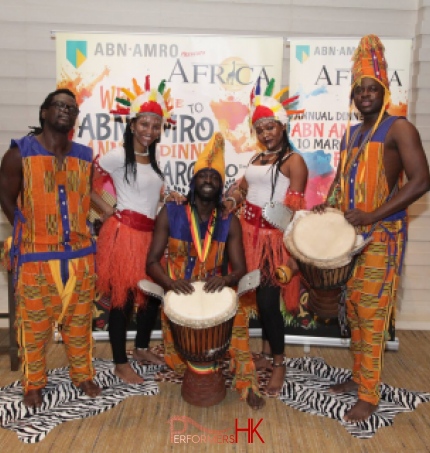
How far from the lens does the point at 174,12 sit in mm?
3822

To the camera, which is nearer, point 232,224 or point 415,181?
point 415,181

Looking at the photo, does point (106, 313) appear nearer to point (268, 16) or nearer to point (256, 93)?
point (256, 93)

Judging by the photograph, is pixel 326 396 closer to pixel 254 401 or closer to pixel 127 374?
pixel 254 401

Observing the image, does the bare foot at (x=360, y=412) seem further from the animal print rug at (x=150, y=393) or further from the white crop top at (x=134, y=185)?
the white crop top at (x=134, y=185)

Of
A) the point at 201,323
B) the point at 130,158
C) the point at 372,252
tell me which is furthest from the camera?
the point at 130,158

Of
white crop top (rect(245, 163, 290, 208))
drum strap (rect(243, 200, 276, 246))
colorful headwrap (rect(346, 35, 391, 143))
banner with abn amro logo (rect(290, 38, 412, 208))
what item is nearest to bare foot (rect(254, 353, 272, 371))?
drum strap (rect(243, 200, 276, 246))

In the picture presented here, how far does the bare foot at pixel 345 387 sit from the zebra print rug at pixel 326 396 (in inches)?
1.3

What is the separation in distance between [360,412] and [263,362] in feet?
2.73

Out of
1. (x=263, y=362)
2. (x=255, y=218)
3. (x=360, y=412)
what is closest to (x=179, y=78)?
(x=255, y=218)

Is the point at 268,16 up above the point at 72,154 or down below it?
above

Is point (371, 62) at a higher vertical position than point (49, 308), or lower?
higher

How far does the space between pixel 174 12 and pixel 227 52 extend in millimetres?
701

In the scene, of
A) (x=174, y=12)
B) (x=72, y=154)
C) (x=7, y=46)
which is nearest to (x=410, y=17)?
(x=174, y=12)

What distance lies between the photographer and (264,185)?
2.91 meters
